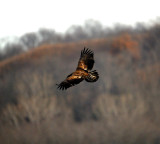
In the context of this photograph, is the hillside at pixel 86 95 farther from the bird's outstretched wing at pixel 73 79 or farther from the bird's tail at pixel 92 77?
the bird's outstretched wing at pixel 73 79

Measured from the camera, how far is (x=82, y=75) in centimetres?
1271

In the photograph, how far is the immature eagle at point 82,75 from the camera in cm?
1252

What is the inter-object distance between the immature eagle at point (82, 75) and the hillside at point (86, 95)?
32.9 meters

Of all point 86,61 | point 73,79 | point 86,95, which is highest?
point 86,95

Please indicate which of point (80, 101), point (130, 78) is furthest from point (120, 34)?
point (80, 101)

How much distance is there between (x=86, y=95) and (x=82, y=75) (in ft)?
156

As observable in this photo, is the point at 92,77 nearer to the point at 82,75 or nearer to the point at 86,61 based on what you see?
the point at 82,75

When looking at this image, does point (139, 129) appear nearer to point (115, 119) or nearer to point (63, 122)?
point (115, 119)

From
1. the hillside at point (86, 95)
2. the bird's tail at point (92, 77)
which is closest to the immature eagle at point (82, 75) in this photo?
the bird's tail at point (92, 77)

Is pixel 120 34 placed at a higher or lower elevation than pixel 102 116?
higher

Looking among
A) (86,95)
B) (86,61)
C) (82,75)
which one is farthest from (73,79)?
(86,95)

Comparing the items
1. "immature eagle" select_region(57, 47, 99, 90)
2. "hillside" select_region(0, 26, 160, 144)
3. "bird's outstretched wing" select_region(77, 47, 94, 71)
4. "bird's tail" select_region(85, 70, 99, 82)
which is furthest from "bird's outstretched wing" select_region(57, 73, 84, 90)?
"hillside" select_region(0, 26, 160, 144)

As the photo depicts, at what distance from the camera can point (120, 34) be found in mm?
68188

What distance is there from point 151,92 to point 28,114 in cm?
1495
